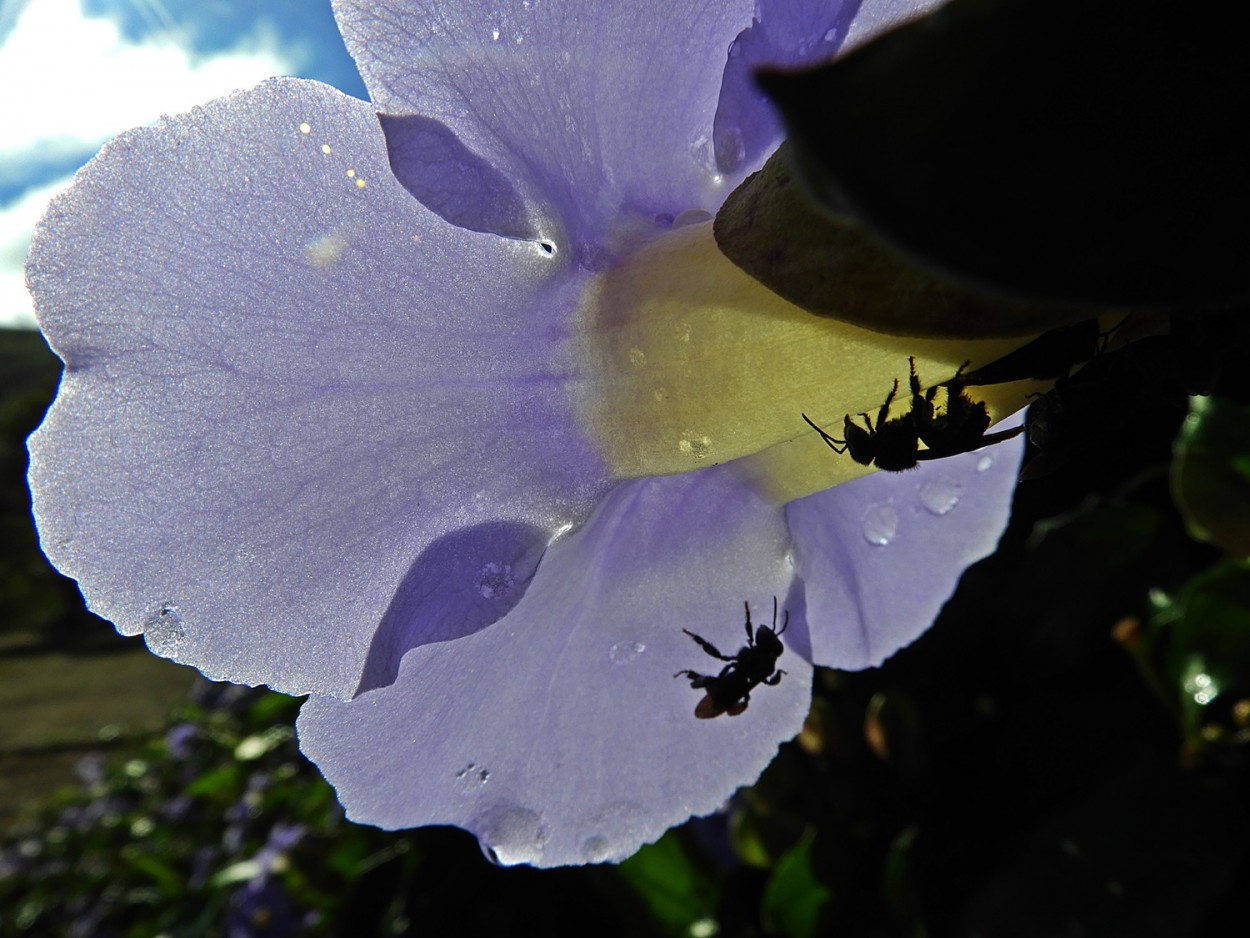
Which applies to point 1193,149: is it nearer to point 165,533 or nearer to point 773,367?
point 773,367

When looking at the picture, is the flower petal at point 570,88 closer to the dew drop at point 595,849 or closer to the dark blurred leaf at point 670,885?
the dew drop at point 595,849

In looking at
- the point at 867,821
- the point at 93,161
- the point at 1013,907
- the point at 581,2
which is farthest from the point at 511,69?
the point at 867,821

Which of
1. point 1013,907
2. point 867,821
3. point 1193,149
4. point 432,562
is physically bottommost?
point 867,821

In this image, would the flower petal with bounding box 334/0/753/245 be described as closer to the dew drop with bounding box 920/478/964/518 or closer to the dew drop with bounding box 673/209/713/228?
the dew drop with bounding box 673/209/713/228

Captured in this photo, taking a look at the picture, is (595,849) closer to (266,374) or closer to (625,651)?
(625,651)

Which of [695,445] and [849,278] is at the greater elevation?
[849,278]

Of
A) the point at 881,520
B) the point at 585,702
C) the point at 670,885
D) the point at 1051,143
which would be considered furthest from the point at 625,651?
the point at 670,885
